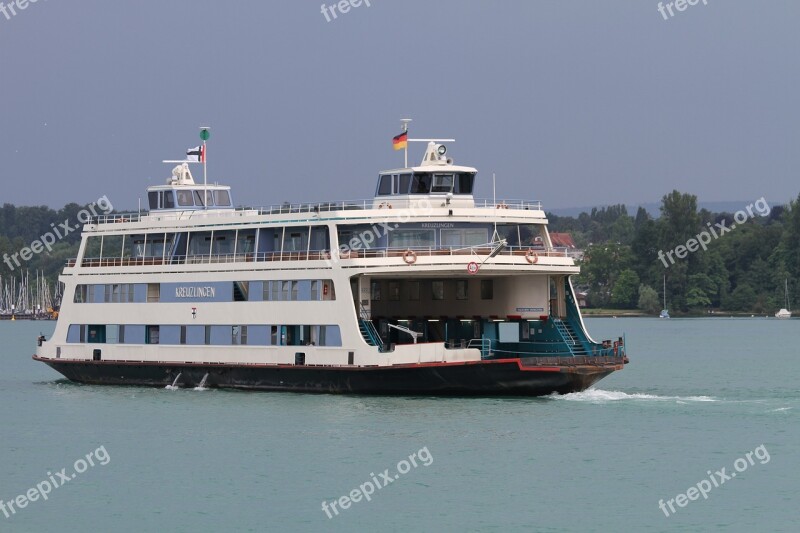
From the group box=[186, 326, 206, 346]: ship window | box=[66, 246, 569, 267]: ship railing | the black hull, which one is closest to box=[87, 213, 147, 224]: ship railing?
box=[66, 246, 569, 267]: ship railing

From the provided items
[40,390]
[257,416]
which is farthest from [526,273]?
[40,390]

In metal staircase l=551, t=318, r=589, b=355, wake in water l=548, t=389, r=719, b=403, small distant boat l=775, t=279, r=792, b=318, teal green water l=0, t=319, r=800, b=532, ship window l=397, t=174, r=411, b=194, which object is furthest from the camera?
small distant boat l=775, t=279, r=792, b=318

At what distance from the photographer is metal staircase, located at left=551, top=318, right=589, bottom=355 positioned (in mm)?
41625

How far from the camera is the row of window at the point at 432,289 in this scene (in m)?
42.9

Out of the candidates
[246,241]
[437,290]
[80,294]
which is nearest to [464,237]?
[437,290]

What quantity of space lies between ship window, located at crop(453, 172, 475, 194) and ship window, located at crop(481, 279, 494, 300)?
2.68 m

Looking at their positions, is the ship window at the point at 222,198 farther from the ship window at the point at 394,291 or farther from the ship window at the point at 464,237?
the ship window at the point at 464,237

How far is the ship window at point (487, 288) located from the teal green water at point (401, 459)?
397 centimetres

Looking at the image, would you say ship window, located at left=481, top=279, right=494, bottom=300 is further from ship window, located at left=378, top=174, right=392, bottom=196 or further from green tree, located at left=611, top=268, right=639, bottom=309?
green tree, located at left=611, top=268, right=639, bottom=309

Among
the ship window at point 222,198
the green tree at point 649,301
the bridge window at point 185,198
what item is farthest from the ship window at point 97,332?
the green tree at point 649,301

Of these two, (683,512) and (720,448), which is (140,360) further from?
(683,512)

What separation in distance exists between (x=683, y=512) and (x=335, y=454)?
8625 mm

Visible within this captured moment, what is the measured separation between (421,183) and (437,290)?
138 inches

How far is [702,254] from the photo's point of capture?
145875 millimetres
